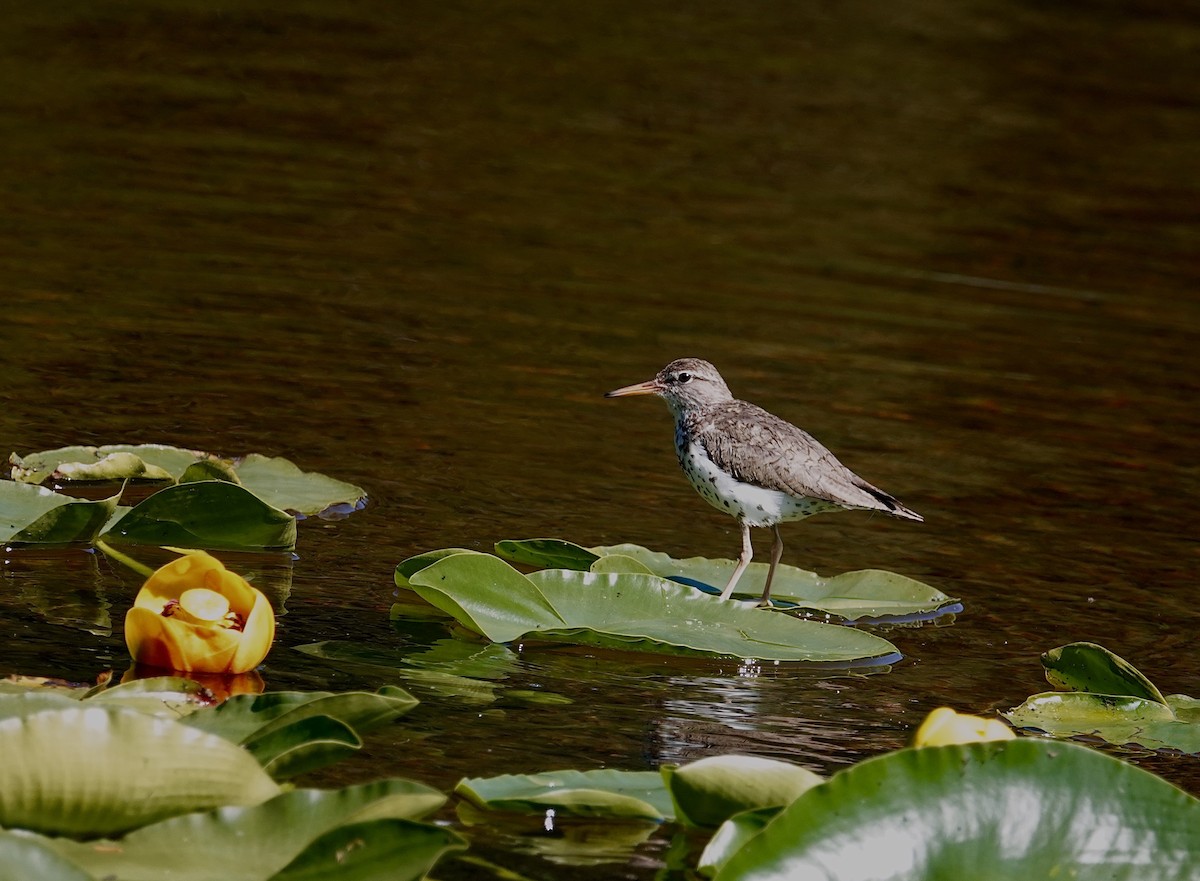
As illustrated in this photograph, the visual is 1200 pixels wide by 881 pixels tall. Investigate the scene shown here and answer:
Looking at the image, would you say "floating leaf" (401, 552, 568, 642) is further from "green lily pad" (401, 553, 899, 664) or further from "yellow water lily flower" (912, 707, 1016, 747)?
"yellow water lily flower" (912, 707, 1016, 747)

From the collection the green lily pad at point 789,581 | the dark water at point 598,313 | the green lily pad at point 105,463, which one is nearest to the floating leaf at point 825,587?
the green lily pad at point 789,581

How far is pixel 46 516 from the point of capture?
4848mm

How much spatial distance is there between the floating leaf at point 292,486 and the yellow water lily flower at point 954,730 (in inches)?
107

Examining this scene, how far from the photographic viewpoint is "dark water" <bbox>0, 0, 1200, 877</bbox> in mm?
4879

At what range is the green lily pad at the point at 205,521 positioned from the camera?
16.2 ft

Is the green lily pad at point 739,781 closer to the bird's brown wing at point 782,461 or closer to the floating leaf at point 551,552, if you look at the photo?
the floating leaf at point 551,552

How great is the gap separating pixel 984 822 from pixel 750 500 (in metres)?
3.21

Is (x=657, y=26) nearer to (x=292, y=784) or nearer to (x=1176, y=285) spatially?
(x=1176, y=285)

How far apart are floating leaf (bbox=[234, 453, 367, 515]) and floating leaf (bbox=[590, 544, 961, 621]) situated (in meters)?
0.99

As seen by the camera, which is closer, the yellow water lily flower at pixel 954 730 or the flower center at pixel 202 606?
the yellow water lily flower at pixel 954 730

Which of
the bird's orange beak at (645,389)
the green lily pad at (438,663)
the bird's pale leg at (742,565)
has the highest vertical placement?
the bird's orange beak at (645,389)

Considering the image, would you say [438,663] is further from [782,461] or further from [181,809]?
[782,461]

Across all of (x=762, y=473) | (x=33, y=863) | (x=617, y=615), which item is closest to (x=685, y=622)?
(x=617, y=615)

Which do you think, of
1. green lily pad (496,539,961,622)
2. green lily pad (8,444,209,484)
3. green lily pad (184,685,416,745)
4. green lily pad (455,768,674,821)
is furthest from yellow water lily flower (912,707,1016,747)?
green lily pad (8,444,209,484)
